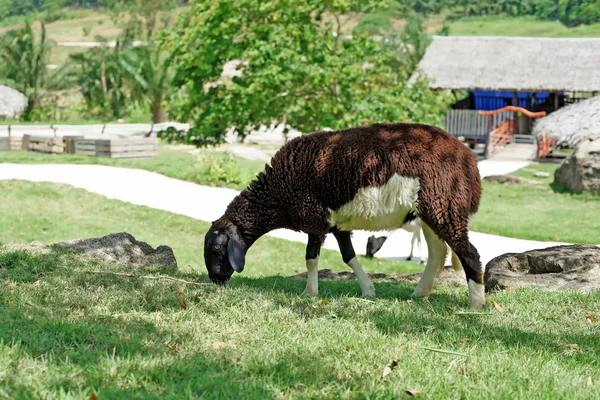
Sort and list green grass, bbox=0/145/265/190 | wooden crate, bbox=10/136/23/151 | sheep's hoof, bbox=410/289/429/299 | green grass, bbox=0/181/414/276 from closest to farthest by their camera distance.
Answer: sheep's hoof, bbox=410/289/429/299 → green grass, bbox=0/181/414/276 → green grass, bbox=0/145/265/190 → wooden crate, bbox=10/136/23/151

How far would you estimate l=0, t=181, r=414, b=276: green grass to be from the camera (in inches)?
555

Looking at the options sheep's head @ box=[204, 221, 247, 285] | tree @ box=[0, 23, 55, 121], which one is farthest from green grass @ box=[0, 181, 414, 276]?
tree @ box=[0, 23, 55, 121]

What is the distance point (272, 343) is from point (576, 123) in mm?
20680

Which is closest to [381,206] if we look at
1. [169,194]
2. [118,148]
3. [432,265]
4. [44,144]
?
[432,265]

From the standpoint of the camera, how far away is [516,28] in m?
80.3

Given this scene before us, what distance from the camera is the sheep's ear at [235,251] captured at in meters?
7.39

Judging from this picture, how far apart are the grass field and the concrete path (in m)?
0.60

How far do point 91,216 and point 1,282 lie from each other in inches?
419

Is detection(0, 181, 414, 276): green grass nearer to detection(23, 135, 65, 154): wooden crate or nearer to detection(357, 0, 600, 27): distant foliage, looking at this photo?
detection(23, 135, 65, 154): wooden crate

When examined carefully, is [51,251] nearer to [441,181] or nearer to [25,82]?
[441,181]

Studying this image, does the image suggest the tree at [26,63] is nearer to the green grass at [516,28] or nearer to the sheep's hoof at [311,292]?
the sheep's hoof at [311,292]

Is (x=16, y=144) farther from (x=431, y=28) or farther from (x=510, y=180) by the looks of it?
(x=431, y=28)

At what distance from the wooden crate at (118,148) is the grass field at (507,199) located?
0.70m

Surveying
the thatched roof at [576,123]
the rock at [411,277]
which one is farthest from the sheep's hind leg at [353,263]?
the thatched roof at [576,123]
